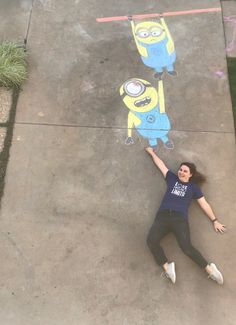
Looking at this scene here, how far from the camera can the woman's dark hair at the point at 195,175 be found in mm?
5563

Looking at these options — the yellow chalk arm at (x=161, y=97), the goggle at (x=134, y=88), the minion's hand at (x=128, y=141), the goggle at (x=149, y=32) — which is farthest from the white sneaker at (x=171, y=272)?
the goggle at (x=149, y=32)

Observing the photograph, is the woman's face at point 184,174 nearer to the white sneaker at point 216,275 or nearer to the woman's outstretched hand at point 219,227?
the woman's outstretched hand at point 219,227

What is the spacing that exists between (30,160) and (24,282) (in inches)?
61.3

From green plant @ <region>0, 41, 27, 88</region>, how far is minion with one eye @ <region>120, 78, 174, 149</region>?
1.43 metres

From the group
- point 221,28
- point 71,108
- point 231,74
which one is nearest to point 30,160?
point 71,108

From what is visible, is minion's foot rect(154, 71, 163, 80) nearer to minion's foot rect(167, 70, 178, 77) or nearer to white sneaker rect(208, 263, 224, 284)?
minion's foot rect(167, 70, 178, 77)

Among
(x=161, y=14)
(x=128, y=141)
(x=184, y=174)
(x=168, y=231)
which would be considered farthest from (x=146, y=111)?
(x=161, y=14)

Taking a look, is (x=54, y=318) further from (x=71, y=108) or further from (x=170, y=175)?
(x=71, y=108)

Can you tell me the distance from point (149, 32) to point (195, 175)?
250 centimetres

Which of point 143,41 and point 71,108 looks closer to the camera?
point 71,108

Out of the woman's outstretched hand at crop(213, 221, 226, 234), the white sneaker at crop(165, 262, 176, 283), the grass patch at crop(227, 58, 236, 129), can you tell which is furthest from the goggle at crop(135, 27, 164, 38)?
the white sneaker at crop(165, 262, 176, 283)

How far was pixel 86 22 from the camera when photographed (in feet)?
22.9

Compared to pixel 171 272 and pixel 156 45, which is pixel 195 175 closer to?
pixel 171 272

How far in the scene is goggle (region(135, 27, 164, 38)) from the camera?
6.84 meters
